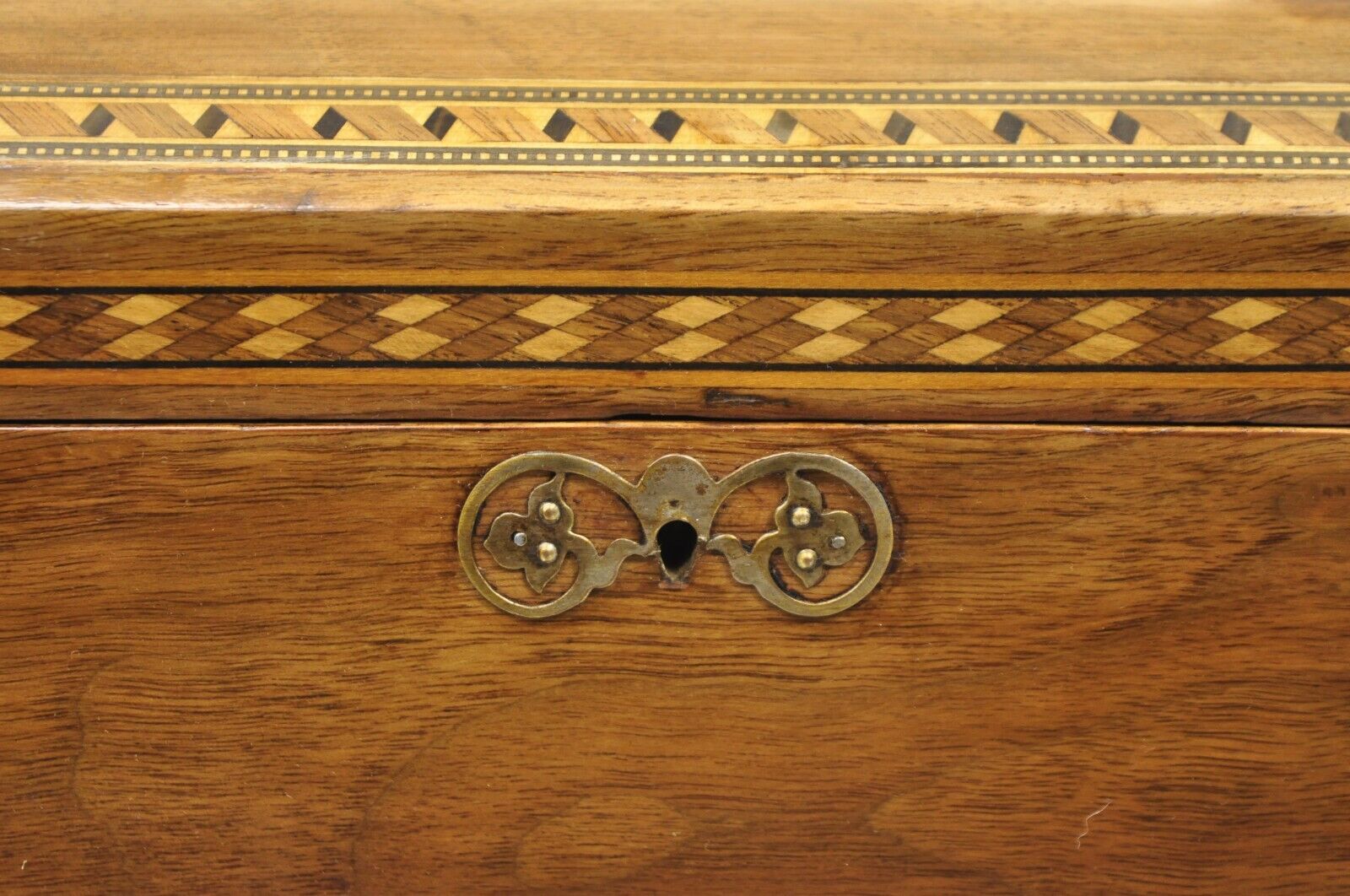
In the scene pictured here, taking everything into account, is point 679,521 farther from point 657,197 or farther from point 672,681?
point 657,197

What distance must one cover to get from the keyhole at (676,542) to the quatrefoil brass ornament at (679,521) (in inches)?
0.5

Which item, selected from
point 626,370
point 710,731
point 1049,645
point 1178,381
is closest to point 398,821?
point 710,731

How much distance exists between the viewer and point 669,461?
0.84 meters

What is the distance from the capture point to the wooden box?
794 mm

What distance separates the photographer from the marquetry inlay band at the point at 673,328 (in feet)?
2.63

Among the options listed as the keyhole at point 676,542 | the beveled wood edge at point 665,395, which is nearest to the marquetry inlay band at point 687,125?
the beveled wood edge at point 665,395

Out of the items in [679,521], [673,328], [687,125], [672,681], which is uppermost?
[687,125]

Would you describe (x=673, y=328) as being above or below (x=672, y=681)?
above

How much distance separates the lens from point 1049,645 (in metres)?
0.87

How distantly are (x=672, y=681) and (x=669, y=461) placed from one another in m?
0.16

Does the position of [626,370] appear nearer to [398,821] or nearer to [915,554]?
[915,554]

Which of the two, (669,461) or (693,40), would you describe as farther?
(693,40)

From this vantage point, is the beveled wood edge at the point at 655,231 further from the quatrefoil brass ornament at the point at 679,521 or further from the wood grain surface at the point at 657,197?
the quatrefoil brass ornament at the point at 679,521

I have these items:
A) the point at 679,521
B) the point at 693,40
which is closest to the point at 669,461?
the point at 679,521
